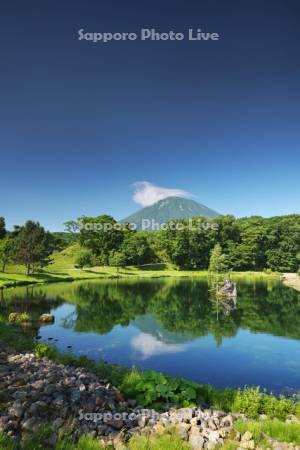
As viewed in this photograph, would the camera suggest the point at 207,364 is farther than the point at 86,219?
No

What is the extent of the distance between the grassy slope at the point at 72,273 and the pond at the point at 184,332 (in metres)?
13.2

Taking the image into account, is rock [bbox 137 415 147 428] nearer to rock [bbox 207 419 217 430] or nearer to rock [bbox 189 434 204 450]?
rock [bbox 189 434 204 450]

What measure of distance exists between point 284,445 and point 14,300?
3917 cm

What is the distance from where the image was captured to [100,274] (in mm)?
84688

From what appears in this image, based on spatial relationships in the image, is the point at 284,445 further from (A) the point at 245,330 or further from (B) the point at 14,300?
(B) the point at 14,300

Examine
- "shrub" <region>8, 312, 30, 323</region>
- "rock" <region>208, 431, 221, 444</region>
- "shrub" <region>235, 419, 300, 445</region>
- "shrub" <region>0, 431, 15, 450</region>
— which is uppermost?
"shrub" <region>0, 431, 15, 450</region>

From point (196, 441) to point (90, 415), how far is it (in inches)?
109

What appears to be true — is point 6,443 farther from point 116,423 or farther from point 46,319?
point 46,319

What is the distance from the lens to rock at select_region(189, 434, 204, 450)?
308 inches

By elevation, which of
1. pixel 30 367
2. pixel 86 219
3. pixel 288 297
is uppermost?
pixel 86 219

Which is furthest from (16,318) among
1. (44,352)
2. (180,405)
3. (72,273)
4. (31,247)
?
(72,273)

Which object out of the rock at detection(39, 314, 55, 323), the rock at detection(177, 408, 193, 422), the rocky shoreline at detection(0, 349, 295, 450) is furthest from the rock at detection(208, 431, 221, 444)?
the rock at detection(39, 314, 55, 323)

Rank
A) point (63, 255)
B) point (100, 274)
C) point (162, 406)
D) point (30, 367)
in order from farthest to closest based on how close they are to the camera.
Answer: point (63, 255) → point (100, 274) → point (30, 367) → point (162, 406)

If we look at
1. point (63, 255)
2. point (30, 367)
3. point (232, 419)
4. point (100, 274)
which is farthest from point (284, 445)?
point (63, 255)
